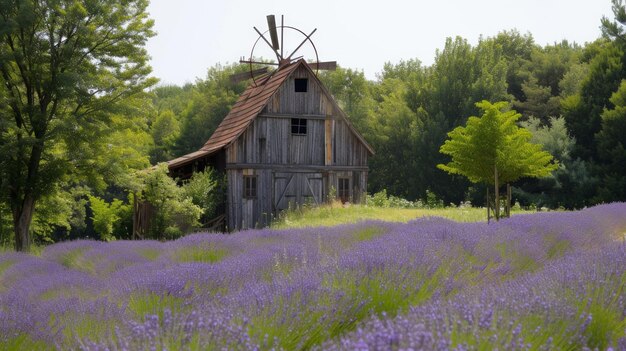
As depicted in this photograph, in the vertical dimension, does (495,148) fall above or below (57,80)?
below

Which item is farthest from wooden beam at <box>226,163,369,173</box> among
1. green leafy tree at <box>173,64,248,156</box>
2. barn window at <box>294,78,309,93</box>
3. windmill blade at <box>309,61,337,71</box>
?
green leafy tree at <box>173,64,248,156</box>

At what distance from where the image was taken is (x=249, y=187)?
23.2 m

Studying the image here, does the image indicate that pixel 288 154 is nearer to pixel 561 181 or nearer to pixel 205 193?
pixel 205 193

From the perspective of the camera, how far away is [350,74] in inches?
1795

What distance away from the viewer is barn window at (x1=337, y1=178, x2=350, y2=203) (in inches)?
956

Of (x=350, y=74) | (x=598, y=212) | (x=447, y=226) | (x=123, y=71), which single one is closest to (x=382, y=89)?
(x=350, y=74)

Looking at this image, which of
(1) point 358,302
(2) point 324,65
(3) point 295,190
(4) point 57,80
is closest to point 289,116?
(3) point 295,190

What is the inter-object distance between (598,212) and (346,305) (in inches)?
378

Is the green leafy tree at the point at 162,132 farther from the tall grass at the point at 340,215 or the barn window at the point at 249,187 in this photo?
the tall grass at the point at 340,215

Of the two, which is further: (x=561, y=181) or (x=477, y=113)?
(x=477, y=113)

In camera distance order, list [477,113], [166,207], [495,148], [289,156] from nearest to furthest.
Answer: [495,148] < [166,207] < [289,156] < [477,113]

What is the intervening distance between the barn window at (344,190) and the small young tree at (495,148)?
6.63m

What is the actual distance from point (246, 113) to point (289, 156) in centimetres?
256

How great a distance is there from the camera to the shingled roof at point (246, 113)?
910 inches
